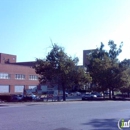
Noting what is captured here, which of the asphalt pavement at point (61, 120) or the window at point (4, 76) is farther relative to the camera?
the window at point (4, 76)

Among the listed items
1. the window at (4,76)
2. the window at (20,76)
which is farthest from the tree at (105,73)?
the window at (20,76)

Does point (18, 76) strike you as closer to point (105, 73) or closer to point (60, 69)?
point (105, 73)

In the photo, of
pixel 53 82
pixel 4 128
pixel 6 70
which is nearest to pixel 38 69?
pixel 53 82

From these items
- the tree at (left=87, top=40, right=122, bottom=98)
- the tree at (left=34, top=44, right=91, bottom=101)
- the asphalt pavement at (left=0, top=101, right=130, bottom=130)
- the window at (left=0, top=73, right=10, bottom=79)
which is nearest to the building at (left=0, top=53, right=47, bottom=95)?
the window at (left=0, top=73, right=10, bottom=79)

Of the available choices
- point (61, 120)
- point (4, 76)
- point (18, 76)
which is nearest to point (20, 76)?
point (18, 76)

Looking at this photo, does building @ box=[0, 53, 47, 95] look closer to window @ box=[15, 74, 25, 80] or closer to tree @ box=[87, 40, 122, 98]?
window @ box=[15, 74, 25, 80]

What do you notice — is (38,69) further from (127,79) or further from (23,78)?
(23,78)

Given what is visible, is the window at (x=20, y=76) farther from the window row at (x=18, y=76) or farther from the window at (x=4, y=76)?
the window at (x=4, y=76)

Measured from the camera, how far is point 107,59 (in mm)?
56031

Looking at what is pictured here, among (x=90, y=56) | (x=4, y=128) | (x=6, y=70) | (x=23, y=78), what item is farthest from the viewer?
(x=23, y=78)

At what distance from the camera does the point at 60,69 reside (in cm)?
4375

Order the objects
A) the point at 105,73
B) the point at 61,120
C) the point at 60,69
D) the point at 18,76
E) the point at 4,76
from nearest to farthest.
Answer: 1. the point at 61,120
2. the point at 60,69
3. the point at 105,73
4. the point at 4,76
5. the point at 18,76

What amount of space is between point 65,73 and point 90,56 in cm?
2061

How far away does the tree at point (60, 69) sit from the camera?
44.2m
